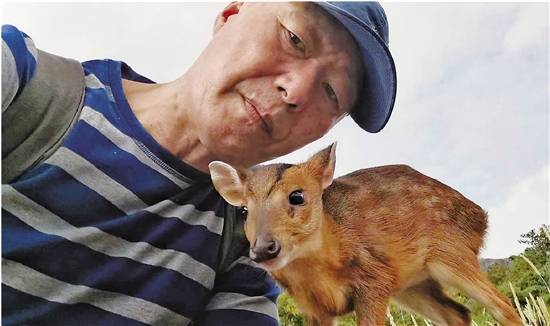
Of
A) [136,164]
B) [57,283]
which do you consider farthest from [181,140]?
[57,283]

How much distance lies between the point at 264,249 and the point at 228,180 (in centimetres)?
9

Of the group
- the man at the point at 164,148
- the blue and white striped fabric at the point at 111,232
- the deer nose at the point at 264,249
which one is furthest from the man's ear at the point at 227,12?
the deer nose at the point at 264,249

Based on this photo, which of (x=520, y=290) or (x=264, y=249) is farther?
(x=520, y=290)

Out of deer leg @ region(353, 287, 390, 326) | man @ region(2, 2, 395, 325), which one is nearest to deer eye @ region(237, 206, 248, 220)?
man @ region(2, 2, 395, 325)

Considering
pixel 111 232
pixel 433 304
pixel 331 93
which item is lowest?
pixel 111 232

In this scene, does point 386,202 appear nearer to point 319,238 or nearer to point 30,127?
point 319,238

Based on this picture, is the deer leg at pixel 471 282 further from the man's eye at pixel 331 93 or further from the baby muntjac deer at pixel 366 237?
the man's eye at pixel 331 93

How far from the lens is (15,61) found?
0.63 meters

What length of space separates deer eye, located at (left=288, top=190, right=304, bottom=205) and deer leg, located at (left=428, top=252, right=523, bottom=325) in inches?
4.8

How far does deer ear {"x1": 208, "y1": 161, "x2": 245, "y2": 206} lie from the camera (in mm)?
666

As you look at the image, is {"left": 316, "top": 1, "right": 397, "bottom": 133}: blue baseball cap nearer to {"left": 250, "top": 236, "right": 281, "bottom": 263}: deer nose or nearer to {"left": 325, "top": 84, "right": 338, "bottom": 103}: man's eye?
{"left": 325, "top": 84, "right": 338, "bottom": 103}: man's eye

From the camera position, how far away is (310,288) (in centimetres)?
66

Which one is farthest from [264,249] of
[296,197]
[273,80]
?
[273,80]

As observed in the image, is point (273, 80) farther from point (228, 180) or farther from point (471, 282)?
point (471, 282)
